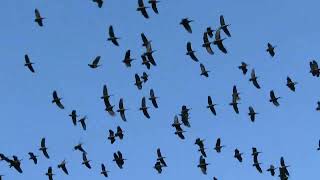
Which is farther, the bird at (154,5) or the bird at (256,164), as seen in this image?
the bird at (256,164)

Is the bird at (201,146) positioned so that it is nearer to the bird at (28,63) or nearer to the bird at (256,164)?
the bird at (256,164)

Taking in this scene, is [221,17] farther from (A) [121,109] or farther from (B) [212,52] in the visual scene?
(A) [121,109]

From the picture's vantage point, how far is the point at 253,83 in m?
107

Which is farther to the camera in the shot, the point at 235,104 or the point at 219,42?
the point at 235,104

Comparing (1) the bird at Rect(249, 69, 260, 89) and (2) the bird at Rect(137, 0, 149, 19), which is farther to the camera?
(1) the bird at Rect(249, 69, 260, 89)

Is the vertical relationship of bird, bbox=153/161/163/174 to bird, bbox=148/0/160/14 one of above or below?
below

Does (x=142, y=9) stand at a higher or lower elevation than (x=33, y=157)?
higher

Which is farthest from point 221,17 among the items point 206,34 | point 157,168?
point 157,168

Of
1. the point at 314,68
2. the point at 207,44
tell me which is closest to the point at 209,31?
the point at 207,44

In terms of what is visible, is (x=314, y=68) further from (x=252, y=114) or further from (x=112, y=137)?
(x=112, y=137)

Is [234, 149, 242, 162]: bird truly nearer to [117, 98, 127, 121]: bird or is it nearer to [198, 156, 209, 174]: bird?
[198, 156, 209, 174]: bird

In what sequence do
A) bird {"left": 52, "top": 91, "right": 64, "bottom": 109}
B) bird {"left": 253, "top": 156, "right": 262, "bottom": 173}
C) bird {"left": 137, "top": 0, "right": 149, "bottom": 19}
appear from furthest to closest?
1. bird {"left": 253, "top": 156, "right": 262, "bottom": 173}
2. bird {"left": 52, "top": 91, "right": 64, "bottom": 109}
3. bird {"left": 137, "top": 0, "right": 149, "bottom": 19}

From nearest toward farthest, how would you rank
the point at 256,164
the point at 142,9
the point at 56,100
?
the point at 142,9
the point at 56,100
the point at 256,164

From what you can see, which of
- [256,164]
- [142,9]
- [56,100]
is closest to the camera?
[142,9]
